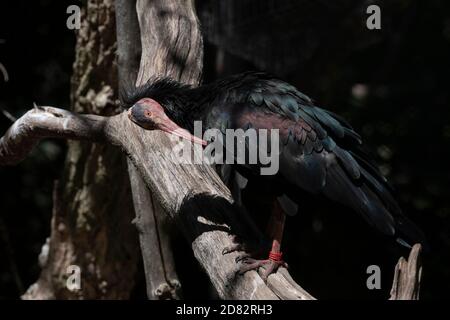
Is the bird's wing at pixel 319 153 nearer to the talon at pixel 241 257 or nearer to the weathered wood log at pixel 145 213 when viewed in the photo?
the talon at pixel 241 257

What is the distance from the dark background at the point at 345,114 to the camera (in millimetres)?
6449

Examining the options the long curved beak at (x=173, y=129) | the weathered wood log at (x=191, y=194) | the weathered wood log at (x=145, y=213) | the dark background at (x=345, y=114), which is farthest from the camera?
the dark background at (x=345, y=114)

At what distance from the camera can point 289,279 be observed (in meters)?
3.22

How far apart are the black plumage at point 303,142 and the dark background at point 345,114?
2632mm

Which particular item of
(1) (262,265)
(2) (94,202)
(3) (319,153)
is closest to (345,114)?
(2) (94,202)

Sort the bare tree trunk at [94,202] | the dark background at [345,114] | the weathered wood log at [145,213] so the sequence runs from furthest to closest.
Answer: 1. the dark background at [345,114]
2. the bare tree trunk at [94,202]
3. the weathered wood log at [145,213]

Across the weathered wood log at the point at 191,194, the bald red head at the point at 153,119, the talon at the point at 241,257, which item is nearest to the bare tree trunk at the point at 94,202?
the weathered wood log at the point at 191,194

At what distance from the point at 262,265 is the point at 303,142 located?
58 cm

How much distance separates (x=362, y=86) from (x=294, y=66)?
129cm

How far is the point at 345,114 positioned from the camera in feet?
22.4

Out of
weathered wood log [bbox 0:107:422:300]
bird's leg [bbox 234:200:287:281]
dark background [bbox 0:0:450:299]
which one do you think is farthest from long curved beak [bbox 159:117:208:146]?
dark background [bbox 0:0:450:299]

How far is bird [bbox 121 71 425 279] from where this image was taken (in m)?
3.42

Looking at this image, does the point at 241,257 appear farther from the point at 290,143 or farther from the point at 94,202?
the point at 94,202

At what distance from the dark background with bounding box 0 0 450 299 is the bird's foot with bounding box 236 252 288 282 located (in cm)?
302
